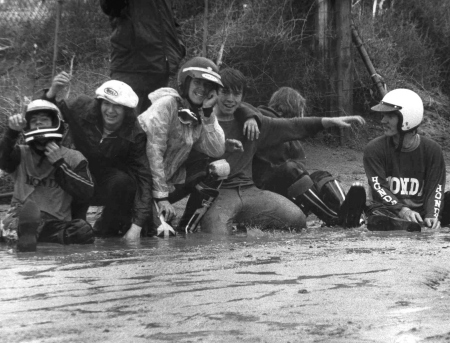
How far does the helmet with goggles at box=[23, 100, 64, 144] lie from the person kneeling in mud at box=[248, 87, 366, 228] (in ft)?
9.70

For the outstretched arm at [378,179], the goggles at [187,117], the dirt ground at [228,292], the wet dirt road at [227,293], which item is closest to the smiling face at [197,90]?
the goggles at [187,117]

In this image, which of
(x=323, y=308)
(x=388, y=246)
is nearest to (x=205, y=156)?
(x=388, y=246)

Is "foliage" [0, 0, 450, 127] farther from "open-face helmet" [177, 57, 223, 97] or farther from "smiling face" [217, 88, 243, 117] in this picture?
"open-face helmet" [177, 57, 223, 97]

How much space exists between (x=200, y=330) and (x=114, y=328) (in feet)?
1.22

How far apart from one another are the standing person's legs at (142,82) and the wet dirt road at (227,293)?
2127mm

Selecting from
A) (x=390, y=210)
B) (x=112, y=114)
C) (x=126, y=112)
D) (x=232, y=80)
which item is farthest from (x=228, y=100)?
(x=390, y=210)

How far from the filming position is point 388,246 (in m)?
7.88

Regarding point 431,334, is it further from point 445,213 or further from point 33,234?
point 445,213

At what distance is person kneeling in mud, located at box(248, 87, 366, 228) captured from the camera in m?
10.4

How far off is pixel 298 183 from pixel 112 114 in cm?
253

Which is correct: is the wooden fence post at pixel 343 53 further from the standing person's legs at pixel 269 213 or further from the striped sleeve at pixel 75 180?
the striped sleeve at pixel 75 180

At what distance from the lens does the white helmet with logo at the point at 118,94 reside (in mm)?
8523

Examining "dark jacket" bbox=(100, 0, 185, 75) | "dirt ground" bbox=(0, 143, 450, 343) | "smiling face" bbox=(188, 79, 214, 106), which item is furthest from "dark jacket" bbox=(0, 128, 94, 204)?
"dark jacket" bbox=(100, 0, 185, 75)

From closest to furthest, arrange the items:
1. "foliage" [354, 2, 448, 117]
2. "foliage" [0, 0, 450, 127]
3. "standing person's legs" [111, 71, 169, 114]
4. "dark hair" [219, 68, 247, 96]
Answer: "standing person's legs" [111, 71, 169, 114] → "dark hair" [219, 68, 247, 96] → "foliage" [0, 0, 450, 127] → "foliage" [354, 2, 448, 117]
